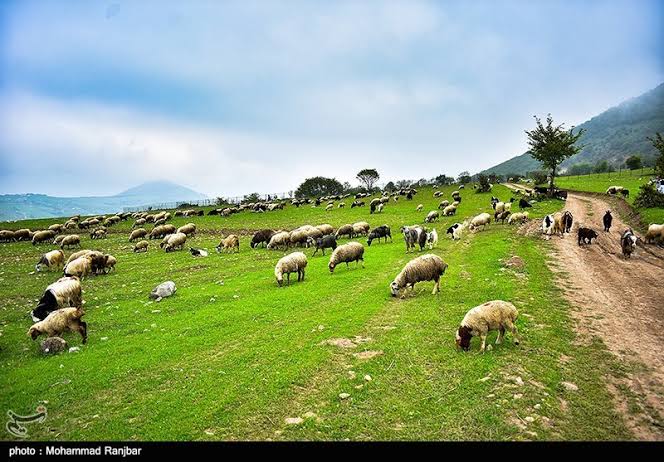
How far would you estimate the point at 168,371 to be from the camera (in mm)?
10961

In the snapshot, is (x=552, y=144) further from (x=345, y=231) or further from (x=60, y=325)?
(x=60, y=325)

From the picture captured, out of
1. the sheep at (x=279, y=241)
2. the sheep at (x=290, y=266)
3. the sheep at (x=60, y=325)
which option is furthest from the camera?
the sheep at (x=279, y=241)

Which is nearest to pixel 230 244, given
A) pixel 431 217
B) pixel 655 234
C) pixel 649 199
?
pixel 431 217

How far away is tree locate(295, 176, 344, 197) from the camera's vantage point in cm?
12538

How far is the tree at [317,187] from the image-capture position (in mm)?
125375

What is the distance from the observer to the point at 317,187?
12681cm

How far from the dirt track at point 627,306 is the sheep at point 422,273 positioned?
5262 mm

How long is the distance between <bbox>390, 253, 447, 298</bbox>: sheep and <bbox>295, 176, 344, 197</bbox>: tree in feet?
360

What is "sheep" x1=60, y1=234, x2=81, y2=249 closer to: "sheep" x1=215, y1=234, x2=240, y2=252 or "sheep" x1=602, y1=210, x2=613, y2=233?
"sheep" x1=215, y1=234, x2=240, y2=252

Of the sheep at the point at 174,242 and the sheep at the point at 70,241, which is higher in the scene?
the sheep at the point at 70,241

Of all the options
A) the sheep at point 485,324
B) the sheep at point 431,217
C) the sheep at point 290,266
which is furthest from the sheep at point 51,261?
the sheep at point 431,217

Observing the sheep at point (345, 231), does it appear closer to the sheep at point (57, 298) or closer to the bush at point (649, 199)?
the sheep at point (57, 298)

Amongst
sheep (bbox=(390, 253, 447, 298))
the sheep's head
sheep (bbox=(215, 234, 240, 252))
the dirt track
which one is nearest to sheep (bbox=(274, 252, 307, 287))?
sheep (bbox=(390, 253, 447, 298))
